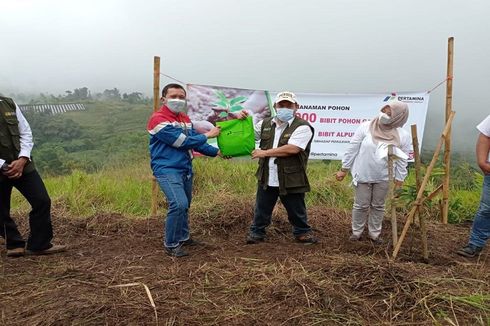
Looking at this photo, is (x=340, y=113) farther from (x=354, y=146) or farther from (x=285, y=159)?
(x=285, y=159)

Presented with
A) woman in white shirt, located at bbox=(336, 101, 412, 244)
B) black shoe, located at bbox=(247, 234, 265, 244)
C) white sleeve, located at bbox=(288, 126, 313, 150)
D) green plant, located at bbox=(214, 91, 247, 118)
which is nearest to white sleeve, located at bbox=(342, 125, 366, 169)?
woman in white shirt, located at bbox=(336, 101, 412, 244)

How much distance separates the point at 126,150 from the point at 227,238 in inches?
295

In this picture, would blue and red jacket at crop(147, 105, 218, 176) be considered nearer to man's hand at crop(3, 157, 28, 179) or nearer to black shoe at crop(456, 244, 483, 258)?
man's hand at crop(3, 157, 28, 179)

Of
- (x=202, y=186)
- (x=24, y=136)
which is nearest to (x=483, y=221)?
(x=202, y=186)

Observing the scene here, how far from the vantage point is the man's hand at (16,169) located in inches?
133

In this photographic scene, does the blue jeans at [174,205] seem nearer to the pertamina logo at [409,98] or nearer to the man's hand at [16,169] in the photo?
the man's hand at [16,169]

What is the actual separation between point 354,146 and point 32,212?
10.2 feet

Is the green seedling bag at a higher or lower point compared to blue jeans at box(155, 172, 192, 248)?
higher

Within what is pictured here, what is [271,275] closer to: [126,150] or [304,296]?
[304,296]

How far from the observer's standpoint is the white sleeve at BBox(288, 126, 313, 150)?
12.2 feet

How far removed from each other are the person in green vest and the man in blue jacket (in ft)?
3.51

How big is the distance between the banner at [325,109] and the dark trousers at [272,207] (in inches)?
72.1

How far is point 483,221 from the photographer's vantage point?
3.87 m

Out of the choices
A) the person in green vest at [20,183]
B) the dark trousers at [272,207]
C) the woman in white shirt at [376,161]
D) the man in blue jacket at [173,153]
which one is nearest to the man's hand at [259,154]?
the dark trousers at [272,207]
